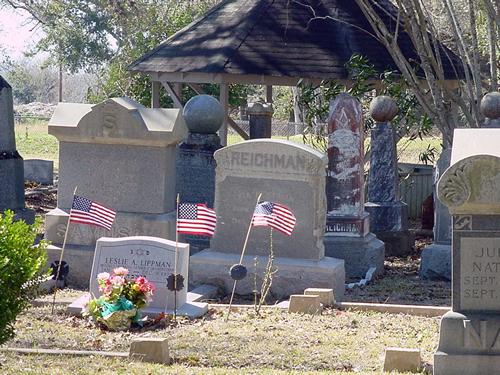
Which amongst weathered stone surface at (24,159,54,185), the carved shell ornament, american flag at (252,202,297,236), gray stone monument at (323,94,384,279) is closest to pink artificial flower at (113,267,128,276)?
american flag at (252,202,297,236)

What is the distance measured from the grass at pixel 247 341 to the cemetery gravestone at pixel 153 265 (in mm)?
297

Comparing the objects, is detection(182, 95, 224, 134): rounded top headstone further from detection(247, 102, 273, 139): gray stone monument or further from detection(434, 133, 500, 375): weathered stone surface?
detection(434, 133, 500, 375): weathered stone surface

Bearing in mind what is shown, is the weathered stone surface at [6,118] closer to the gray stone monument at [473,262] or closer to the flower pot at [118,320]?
the flower pot at [118,320]

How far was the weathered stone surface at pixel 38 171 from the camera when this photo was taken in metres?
23.1

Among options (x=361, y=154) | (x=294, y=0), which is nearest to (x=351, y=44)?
(x=294, y=0)

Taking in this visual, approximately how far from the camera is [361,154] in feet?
44.7

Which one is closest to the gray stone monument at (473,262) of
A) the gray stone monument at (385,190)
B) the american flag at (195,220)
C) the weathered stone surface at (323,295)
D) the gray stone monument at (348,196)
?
the weathered stone surface at (323,295)

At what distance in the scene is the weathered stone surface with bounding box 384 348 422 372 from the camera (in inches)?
303

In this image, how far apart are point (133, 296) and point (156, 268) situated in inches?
28.4

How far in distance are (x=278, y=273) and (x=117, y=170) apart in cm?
228

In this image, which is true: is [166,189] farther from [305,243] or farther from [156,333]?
[156,333]

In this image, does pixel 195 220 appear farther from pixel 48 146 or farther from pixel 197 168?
pixel 48 146

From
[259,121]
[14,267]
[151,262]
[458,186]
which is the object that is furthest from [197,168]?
[14,267]

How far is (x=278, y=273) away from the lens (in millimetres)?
11312
